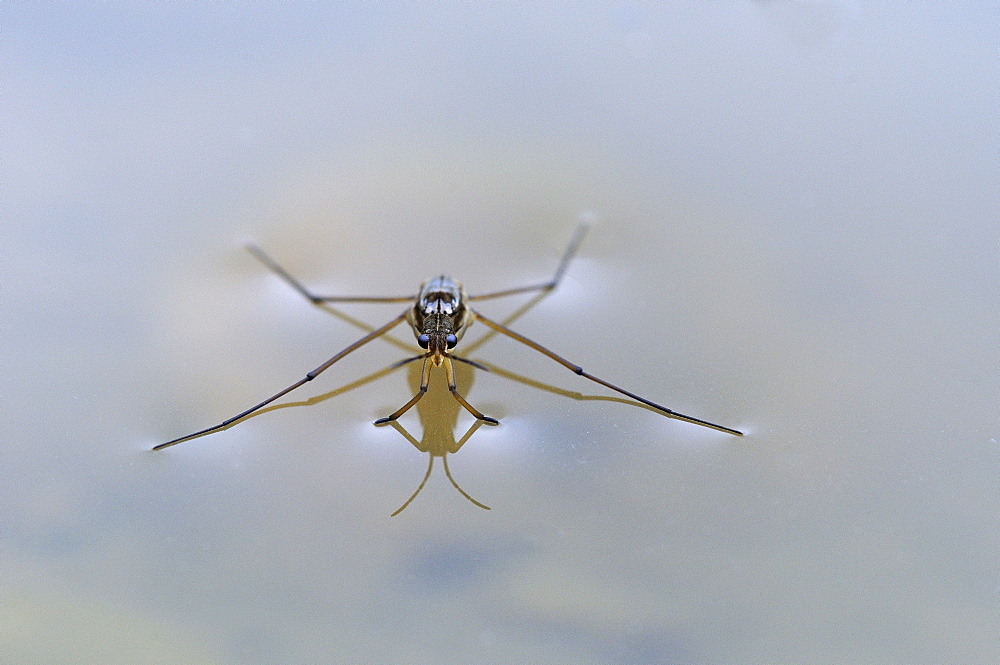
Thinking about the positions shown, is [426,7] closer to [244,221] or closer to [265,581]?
[244,221]

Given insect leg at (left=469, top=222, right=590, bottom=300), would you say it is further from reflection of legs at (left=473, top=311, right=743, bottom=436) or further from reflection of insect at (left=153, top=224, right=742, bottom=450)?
reflection of legs at (left=473, top=311, right=743, bottom=436)

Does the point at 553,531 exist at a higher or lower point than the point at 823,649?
higher

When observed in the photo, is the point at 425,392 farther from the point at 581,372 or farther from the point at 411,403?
the point at 581,372

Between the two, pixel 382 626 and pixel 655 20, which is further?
pixel 655 20

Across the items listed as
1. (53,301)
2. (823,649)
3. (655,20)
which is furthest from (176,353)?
(655,20)

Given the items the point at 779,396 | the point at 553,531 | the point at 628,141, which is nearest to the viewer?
the point at 553,531

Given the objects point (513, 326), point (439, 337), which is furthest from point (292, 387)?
point (513, 326)

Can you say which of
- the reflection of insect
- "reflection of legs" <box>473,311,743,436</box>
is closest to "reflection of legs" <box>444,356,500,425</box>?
the reflection of insect
